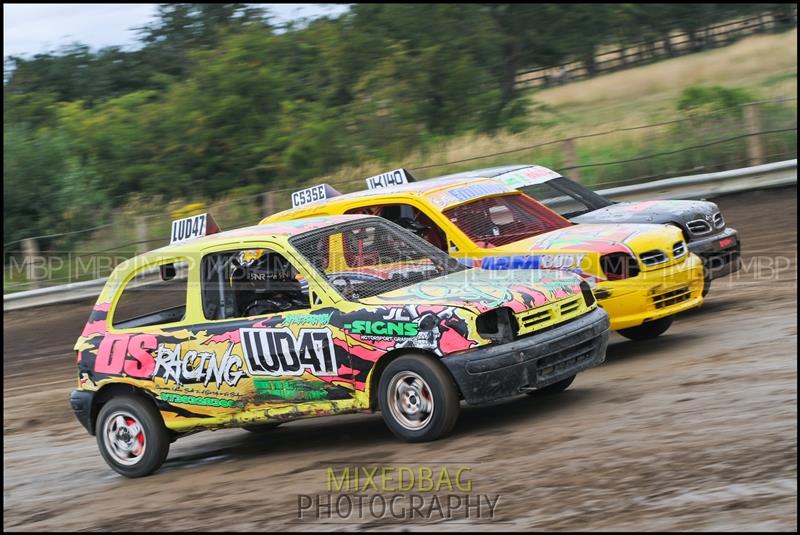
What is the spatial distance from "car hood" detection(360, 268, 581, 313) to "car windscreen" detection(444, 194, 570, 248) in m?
1.56

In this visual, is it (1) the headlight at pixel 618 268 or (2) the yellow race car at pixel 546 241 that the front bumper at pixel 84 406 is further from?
(1) the headlight at pixel 618 268

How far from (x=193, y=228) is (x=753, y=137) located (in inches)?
447

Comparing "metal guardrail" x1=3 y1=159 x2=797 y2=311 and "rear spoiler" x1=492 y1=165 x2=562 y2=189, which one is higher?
"rear spoiler" x1=492 y1=165 x2=562 y2=189

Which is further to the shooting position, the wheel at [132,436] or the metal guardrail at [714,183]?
the metal guardrail at [714,183]

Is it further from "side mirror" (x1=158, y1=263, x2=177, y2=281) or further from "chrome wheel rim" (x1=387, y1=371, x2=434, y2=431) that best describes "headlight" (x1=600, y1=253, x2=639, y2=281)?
"side mirror" (x1=158, y1=263, x2=177, y2=281)

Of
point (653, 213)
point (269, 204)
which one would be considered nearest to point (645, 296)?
point (653, 213)

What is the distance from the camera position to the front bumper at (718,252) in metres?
10.5

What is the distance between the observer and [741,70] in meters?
40.1

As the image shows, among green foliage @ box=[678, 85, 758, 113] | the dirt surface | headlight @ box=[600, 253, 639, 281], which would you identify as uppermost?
green foliage @ box=[678, 85, 758, 113]

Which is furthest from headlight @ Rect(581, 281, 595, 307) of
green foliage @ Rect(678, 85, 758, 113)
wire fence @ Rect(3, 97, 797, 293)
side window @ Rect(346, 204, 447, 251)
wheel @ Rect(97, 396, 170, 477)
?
green foliage @ Rect(678, 85, 758, 113)

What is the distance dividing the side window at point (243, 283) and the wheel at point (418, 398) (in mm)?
1128

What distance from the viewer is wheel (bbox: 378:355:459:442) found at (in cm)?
700

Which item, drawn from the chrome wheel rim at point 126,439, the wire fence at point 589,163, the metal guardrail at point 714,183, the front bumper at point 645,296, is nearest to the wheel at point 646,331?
the front bumper at point 645,296

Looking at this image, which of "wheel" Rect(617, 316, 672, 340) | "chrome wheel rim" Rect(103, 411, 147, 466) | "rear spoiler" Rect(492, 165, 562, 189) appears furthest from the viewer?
"rear spoiler" Rect(492, 165, 562, 189)
